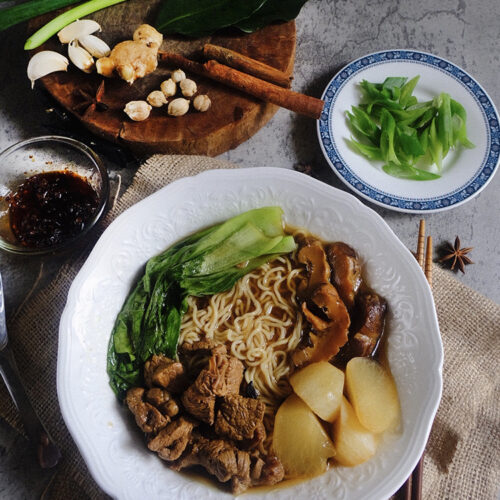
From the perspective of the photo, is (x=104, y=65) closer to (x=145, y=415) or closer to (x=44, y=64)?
(x=44, y=64)

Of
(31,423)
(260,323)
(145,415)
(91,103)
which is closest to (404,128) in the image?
(260,323)

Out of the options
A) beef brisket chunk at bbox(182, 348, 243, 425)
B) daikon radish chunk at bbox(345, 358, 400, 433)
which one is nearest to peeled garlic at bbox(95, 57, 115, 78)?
beef brisket chunk at bbox(182, 348, 243, 425)

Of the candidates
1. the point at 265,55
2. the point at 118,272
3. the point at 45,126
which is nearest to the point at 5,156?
the point at 45,126

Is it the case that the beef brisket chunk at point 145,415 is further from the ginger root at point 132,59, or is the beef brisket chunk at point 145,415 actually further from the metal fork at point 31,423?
the ginger root at point 132,59

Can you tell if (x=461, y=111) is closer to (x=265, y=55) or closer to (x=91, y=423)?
(x=265, y=55)

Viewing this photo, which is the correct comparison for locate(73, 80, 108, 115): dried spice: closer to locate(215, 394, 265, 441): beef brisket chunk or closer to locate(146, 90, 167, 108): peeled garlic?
locate(146, 90, 167, 108): peeled garlic

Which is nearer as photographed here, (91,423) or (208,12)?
(91,423)
